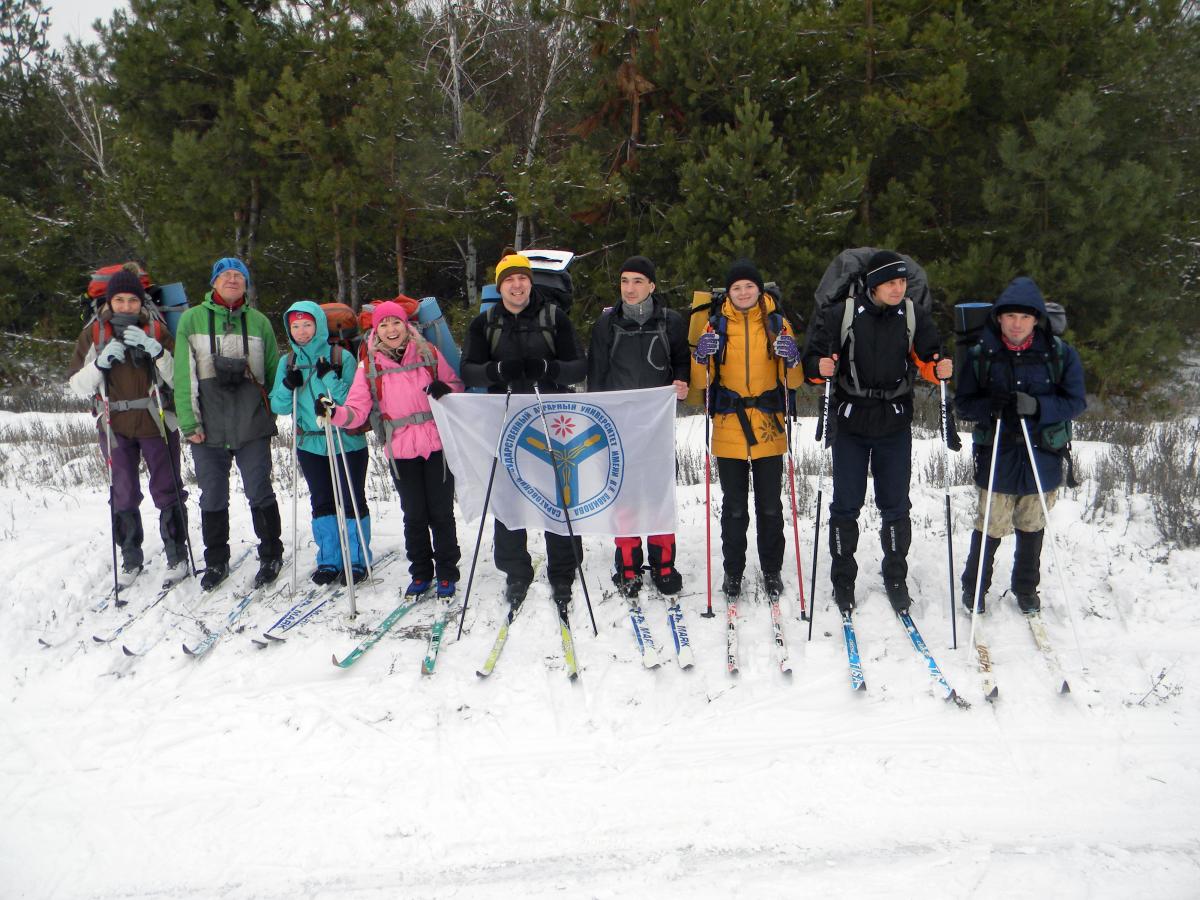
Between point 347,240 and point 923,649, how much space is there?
41.5ft

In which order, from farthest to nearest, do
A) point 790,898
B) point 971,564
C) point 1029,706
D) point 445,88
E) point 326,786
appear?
1. point 445,88
2. point 971,564
3. point 1029,706
4. point 326,786
5. point 790,898

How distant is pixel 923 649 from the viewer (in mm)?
4535

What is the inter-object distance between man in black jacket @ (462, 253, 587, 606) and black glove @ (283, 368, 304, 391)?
124 centimetres

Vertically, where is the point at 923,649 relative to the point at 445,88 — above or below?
below

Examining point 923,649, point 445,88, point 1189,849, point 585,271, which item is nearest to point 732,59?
point 585,271

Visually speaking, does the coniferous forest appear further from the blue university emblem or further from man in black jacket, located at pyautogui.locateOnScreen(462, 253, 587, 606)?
the blue university emblem

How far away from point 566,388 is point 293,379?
6.41 ft

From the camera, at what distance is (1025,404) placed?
4637 mm

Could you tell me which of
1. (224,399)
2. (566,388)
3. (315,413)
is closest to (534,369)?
(566,388)

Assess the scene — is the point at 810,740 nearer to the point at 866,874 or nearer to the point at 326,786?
the point at 866,874

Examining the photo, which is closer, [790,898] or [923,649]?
[790,898]

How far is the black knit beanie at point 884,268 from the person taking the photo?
15.3 feet

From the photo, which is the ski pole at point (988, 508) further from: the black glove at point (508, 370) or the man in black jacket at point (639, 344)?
the black glove at point (508, 370)

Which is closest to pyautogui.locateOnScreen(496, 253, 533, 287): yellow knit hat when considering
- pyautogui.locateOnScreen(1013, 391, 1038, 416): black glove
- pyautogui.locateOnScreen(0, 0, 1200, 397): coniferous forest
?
pyautogui.locateOnScreen(1013, 391, 1038, 416): black glove
